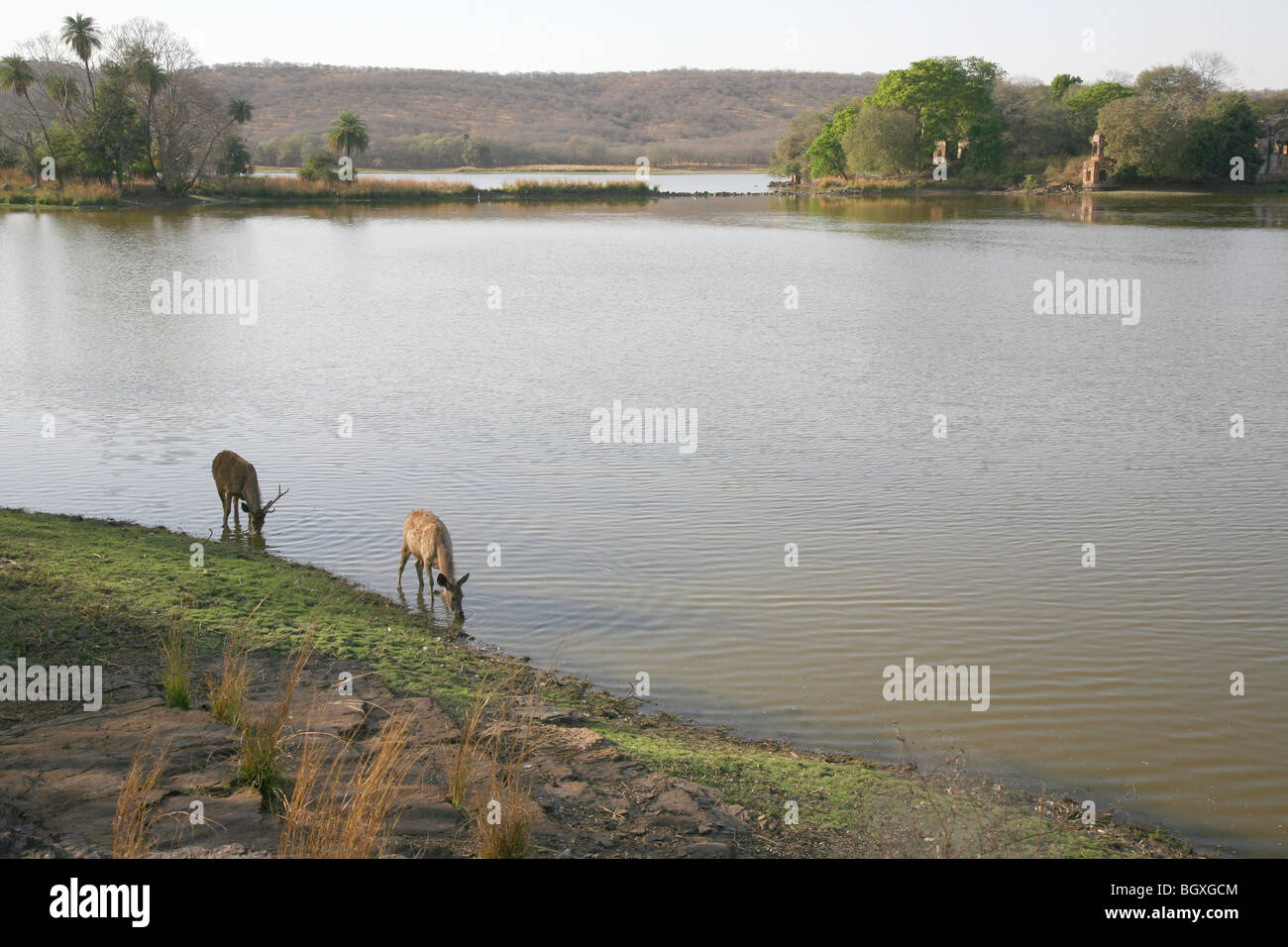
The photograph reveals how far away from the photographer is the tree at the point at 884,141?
100 m

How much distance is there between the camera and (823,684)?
8234mm

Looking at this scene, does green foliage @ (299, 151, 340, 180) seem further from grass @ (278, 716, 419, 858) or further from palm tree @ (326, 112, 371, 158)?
grass @ (278, 716, 419, 858)

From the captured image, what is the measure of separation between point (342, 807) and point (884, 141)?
4086 inches

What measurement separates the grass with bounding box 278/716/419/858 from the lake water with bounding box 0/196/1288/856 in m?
3.08

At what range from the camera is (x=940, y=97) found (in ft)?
343

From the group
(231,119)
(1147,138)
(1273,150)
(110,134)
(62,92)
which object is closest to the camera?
(110,134)

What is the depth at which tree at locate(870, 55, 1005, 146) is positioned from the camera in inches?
4080

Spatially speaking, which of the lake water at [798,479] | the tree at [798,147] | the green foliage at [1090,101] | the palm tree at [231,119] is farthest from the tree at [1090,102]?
the lake water at [798,479]

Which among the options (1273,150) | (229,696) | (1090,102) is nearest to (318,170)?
(1090,102)

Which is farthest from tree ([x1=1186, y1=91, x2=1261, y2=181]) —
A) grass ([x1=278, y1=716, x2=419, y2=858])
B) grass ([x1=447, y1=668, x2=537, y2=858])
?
grass ([x1=278, y1=716, x2=419, y2=858])

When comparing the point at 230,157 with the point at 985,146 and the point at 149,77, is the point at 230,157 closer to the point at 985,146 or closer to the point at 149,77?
the point at 149,77

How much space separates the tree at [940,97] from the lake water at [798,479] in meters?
76.4
